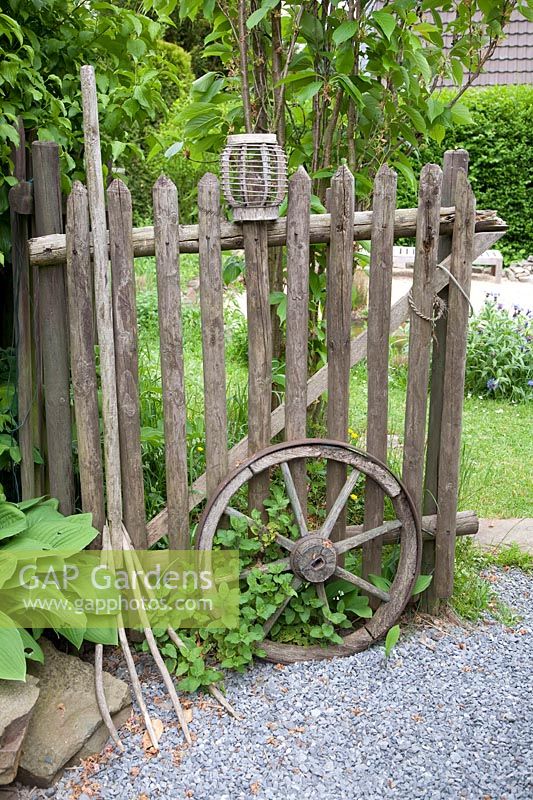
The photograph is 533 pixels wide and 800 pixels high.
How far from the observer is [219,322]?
2.99 m

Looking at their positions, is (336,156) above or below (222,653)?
above

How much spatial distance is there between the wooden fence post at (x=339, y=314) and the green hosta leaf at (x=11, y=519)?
1.16 m

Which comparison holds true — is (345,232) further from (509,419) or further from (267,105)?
(509,419)

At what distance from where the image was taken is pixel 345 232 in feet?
9.80

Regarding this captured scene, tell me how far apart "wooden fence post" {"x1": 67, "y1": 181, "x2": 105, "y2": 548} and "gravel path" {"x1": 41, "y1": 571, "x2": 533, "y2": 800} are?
748 mm

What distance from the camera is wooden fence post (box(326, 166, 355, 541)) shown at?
2949 millimetres

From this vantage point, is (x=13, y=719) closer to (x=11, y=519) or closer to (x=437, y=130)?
(x=11, y=519)

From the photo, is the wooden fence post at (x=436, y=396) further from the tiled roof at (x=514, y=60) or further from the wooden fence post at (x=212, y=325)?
the tiled roof at (x=514, y=60)

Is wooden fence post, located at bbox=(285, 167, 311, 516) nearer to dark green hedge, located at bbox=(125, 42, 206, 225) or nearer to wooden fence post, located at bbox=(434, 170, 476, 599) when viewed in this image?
wooden fence post, located at bbox=(434, 170, 476, 599)

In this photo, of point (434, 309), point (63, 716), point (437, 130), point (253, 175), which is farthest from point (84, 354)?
point (437, 130)

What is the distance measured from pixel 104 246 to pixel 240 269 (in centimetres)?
81

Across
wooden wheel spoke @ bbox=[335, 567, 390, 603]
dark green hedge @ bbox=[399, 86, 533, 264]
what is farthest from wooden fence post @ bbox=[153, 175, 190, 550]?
dark green hedge @ bbox=[399, 86, 533, 264]

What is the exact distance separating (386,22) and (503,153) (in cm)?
975

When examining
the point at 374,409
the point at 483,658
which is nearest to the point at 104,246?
the point at 374,409
